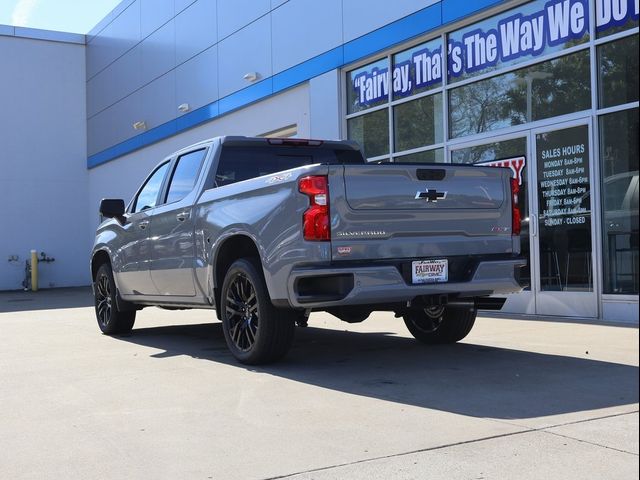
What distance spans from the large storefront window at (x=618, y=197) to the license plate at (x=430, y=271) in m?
4.03

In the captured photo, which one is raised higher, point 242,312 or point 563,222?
point 563,222

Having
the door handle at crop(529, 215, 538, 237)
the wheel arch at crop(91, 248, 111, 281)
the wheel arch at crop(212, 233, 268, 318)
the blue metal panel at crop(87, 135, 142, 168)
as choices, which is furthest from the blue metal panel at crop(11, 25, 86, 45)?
the wheel arch at crop(212, 233, 268, 318)

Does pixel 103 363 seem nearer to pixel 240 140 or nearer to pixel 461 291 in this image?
pixel 240 140

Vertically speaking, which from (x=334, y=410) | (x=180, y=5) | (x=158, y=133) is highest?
(x=180, y=5)

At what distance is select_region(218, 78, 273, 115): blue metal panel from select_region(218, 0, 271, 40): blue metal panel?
1452 mm

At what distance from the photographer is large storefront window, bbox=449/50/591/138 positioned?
967 centimetres

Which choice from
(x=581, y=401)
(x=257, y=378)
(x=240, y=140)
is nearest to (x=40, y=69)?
(x=240, y=140)

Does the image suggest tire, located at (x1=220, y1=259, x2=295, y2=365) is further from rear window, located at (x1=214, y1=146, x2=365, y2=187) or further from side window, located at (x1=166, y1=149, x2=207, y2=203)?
side window, located at (x1=166, y1=149, x2=207, y2=203)

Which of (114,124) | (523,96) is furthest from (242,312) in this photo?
(114,124)

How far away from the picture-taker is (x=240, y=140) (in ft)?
24.1

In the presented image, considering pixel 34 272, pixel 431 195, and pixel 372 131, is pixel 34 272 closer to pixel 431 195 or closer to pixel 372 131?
pixel 372 131

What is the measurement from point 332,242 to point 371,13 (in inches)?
326

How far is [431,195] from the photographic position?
5.82 meters

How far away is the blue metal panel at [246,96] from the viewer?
1583 centimetres
